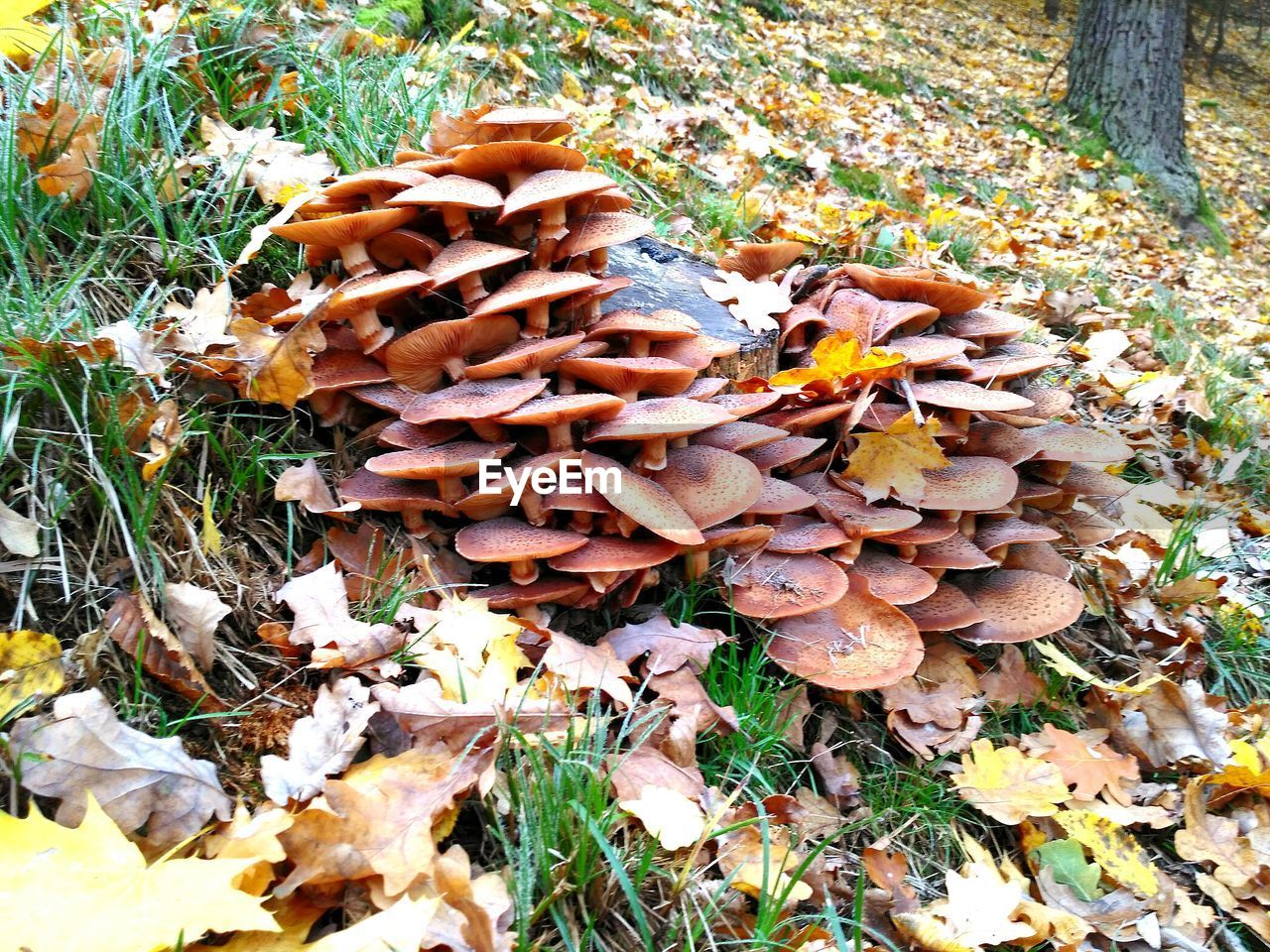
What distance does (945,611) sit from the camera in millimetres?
2754

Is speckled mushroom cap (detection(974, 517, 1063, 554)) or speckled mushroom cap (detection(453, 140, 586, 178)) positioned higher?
speckled mushroom cap (detection(453, 140, 586, 178))

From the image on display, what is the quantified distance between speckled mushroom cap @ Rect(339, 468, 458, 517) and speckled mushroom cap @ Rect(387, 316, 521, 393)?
32 centimetres

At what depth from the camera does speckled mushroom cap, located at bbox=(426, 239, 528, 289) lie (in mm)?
2402

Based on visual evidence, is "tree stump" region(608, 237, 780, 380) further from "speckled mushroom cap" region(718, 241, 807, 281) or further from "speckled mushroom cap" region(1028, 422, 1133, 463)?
"speckled mushroom cap" region(1028, 422, 1133, 463)

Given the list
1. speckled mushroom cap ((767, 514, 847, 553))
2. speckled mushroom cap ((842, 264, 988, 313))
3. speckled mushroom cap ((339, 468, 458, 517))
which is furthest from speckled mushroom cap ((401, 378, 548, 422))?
speckled mushroom cap ((842, 264, 988, 313))

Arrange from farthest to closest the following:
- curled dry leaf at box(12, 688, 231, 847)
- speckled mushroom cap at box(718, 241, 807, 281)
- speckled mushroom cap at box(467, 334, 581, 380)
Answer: speckled mushroom cap at box(718, 241, 807, 281)
speckled mushroom cap at box(467, 334, 581, 380)
curled dry leaf at box(12, 688, 231, 847)

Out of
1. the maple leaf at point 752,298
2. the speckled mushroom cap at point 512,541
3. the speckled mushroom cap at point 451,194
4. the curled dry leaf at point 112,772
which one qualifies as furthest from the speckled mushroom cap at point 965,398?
the curled dry leaf at point 112,772

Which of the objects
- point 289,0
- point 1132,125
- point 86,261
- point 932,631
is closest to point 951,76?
point 1132,125

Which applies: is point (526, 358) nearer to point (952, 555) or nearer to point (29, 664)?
point (29, 664)

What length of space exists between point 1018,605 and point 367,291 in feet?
7.83

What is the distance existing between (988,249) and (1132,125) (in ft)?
19.5

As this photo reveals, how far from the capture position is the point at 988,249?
6227 mm

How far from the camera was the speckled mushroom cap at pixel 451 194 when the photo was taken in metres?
2.36

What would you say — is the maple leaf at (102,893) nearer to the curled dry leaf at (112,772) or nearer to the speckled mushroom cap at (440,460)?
the curled dry leaf at (112,772)
